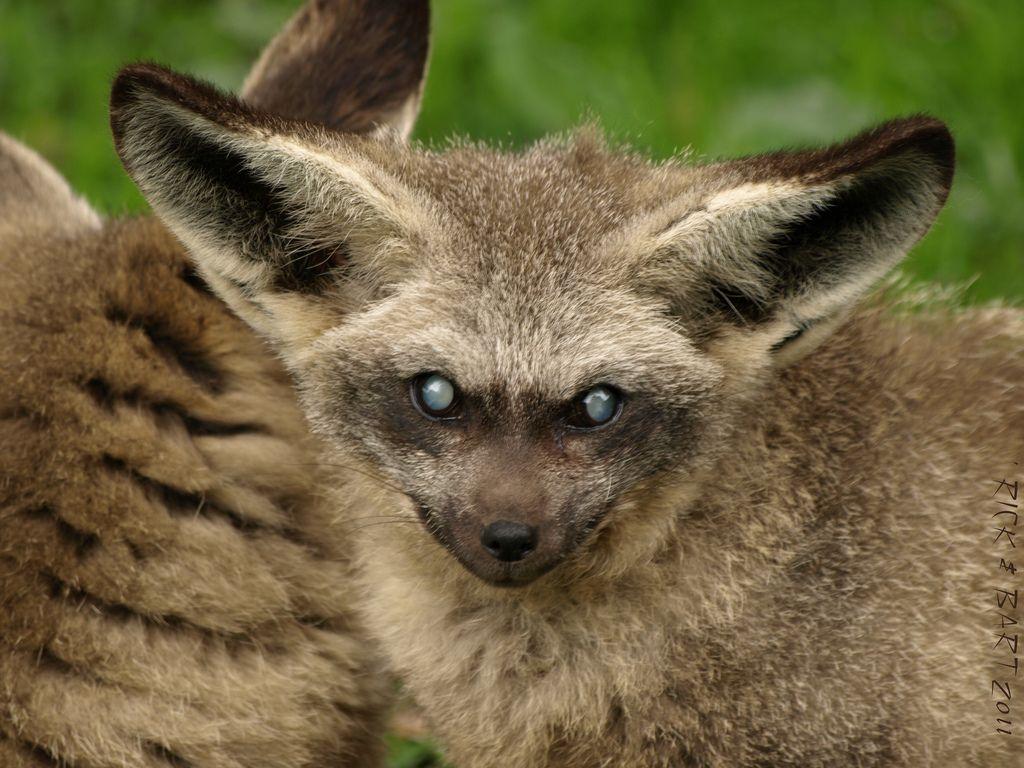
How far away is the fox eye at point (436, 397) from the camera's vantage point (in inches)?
184

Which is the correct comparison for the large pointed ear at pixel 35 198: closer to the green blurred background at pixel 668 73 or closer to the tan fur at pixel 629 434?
the tan fur at pixel 629 434

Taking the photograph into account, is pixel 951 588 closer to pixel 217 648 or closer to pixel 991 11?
pixel 217 648

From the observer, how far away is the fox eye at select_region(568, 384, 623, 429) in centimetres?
465

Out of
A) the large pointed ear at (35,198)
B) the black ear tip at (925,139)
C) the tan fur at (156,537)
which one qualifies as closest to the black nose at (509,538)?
the tan fur at (156,537)

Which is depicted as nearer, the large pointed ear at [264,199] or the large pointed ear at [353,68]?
the large pointed ear at [264,199]

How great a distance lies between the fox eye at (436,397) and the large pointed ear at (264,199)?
0.41m

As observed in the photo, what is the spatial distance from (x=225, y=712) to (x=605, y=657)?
4.21ft

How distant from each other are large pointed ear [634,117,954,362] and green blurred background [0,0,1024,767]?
347 centimetres

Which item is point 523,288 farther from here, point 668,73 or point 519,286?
point 668,73

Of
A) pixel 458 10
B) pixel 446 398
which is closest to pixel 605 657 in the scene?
pixel 446 398

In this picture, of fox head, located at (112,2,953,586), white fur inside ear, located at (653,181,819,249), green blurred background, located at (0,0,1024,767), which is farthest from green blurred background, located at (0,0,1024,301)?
white fur inside ear, located at (653,181,819,249)

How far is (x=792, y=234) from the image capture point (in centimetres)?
476

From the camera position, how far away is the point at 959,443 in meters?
5.15

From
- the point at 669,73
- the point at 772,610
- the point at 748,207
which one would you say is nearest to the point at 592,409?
the point at 748,207
